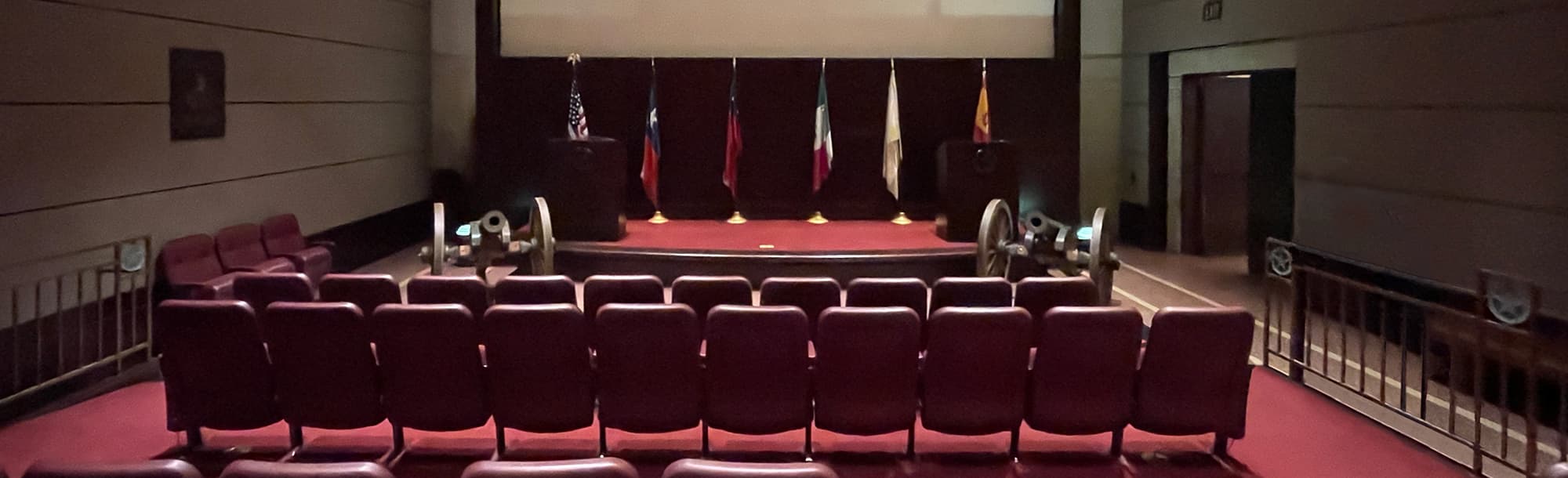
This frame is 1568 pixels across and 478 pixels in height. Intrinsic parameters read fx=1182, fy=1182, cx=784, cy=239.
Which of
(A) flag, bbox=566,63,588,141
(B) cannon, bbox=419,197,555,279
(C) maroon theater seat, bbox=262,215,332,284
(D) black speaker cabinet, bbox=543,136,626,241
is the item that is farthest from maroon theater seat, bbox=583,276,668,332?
(A) flag, bbox=566,63,588,141

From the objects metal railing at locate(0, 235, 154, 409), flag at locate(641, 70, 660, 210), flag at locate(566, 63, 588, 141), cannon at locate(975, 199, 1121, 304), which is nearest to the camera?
metal railing at locate(0, 235, 154, 409)

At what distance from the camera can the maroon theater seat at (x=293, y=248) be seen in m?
8.05

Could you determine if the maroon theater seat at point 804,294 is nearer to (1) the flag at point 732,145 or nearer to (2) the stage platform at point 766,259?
(2) the stage platform at point 766,259

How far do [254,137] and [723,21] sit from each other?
4710 mm

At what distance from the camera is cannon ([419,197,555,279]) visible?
23.2 ft

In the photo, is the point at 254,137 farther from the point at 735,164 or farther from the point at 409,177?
the point at 735,164

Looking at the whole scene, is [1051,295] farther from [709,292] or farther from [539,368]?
[539,368]

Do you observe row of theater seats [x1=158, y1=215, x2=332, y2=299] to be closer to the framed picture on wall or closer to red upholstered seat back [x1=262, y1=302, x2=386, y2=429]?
the framed picture on wall

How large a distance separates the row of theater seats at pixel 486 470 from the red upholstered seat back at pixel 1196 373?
2.07 meters

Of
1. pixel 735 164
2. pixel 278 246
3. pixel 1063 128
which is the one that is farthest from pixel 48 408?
pixel 1063 128

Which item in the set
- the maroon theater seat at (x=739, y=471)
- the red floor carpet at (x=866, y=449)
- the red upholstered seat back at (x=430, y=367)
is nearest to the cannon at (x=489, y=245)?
the red floor carpet at (x=866, y=449)

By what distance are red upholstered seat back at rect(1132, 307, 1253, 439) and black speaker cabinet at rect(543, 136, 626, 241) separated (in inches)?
230

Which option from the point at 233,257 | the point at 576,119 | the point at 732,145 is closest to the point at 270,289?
the point at 233,257

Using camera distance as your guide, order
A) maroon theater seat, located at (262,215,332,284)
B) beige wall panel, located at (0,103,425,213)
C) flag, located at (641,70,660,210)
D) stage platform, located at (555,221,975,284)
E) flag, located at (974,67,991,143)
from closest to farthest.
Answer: beige wall panel, located at (0,103,425,213) < maroon theater seat, located at (262,215,332,284) < stage platform, located at (555,221,975,284) < flag, located at (641,70,660,210) < flag, located at (974,67,991,143)
